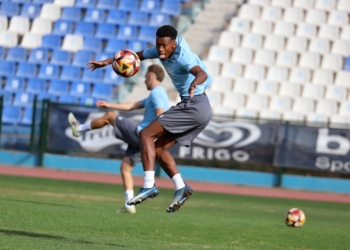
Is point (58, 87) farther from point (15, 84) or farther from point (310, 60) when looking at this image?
point (310, 60)

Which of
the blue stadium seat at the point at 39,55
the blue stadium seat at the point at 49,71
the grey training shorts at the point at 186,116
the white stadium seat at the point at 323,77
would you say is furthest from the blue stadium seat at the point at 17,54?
the grey training shorts at the point at 186,116

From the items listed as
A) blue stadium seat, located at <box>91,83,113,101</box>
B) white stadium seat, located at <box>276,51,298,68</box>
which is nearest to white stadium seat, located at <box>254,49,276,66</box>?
white stadium seat, located at <box>276,51,298,68</box>

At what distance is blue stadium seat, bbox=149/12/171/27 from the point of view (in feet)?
81.3

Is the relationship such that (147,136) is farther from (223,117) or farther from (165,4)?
(165,4)

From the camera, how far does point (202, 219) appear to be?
11.2 metres

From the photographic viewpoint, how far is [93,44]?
81.8 feet

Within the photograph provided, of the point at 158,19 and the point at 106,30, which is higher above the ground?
the point at 158,19

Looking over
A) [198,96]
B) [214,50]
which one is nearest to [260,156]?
[214,50]

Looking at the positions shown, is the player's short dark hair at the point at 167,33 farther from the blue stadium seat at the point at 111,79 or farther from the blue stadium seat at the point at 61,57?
the blue stadium seat at the point at 61,57

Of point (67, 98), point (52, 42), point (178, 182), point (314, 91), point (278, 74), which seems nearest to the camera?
point (178, 182)

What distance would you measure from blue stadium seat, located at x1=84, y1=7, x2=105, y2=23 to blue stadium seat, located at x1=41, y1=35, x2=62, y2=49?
3.95 ft

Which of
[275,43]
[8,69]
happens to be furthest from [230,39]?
[8,69]

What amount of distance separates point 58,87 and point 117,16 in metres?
3.46

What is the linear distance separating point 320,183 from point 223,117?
3265mm
